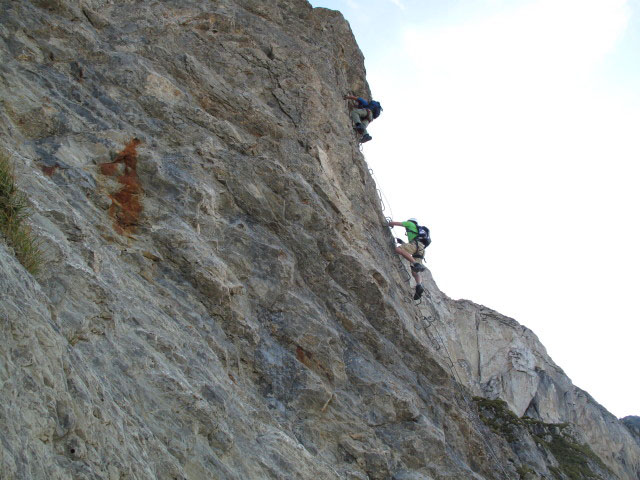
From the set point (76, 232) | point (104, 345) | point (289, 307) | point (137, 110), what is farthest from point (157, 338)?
point (137, 110)

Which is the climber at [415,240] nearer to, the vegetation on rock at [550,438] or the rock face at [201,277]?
the rock face at [201,277]

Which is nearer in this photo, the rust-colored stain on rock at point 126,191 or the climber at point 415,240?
the rust-colored stain on rock at point 126,191

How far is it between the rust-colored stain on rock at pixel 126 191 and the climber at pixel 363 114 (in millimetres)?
8473

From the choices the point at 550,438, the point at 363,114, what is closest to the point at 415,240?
the point at 363,114

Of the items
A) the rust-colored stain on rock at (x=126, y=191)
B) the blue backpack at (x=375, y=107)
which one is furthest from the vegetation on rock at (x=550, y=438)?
the rust-colored stain on rock at (x=126, y=191)

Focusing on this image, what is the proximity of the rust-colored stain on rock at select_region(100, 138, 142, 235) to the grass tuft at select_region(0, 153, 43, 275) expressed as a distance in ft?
7.53

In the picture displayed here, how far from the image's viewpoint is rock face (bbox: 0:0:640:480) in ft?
16.5

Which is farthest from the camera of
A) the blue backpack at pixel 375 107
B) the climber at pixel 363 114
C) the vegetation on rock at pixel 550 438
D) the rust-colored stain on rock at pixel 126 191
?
the blue backpack at pixel 375 107

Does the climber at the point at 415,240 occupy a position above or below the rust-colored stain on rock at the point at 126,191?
above

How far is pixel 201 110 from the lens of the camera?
11.5 metres

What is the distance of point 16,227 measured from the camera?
5.58 meters

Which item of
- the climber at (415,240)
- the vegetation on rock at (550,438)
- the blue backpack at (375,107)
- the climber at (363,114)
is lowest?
the vegetation on rock at (550,438)

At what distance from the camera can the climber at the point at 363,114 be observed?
671 inches

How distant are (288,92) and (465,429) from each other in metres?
8.16
